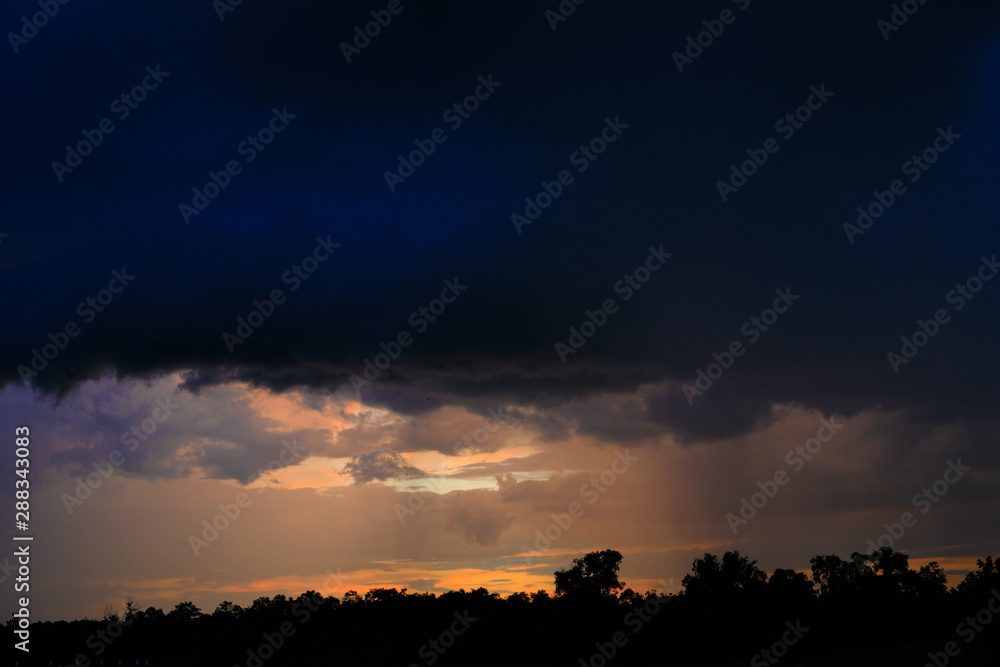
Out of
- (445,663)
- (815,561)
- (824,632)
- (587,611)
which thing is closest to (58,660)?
(445,663)

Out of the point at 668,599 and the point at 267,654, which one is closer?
the point at 267,654

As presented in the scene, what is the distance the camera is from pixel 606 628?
137 metres

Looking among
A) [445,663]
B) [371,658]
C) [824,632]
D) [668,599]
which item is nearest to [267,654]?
[371,658]

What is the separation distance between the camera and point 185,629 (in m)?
162

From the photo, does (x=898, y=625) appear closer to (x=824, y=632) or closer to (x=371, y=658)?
(x=824, y=632)

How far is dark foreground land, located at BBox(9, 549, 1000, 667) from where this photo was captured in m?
132

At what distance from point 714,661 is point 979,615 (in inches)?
1681

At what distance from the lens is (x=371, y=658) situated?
131m

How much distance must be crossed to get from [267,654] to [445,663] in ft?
84.8

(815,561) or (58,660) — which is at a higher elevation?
(815,561)

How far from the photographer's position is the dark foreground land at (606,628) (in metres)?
132

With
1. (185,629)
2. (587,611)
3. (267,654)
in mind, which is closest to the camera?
(267,654)

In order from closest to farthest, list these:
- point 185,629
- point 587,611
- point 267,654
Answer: point 267,654
point 587,611
point 185,629

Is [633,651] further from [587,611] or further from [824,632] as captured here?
[824,632]
